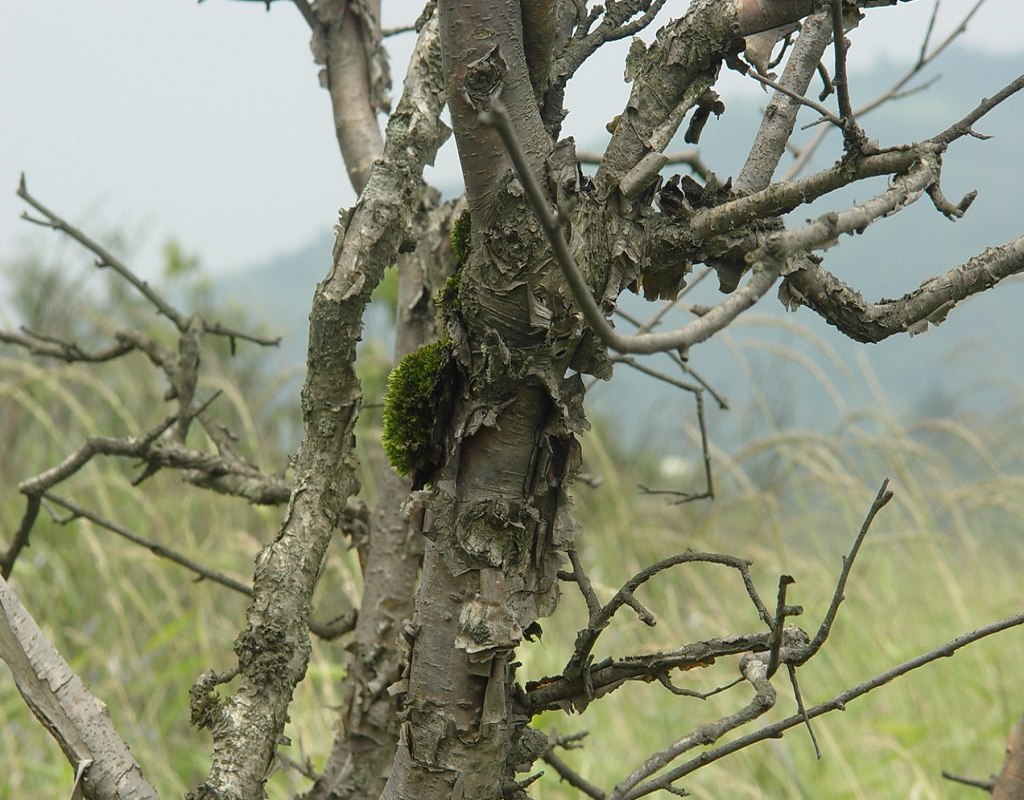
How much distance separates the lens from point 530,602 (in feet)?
2.40

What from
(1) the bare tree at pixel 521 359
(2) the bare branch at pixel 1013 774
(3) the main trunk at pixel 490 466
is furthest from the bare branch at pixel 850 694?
(2) the bare branch at pixel 1013 774

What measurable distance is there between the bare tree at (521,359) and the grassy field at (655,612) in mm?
1162

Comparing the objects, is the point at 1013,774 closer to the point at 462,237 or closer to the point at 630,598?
the point at 630,598

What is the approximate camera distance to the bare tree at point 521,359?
0.64m

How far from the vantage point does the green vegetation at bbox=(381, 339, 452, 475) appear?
2.50 feet

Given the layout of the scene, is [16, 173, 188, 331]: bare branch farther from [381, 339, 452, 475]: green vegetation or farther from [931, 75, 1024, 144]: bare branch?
[931, 75, 1024, 144]: bare branch

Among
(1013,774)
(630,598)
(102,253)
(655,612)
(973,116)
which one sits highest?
(655,612)

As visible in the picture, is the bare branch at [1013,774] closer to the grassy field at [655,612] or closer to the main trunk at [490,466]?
the main trunk at [490,466]

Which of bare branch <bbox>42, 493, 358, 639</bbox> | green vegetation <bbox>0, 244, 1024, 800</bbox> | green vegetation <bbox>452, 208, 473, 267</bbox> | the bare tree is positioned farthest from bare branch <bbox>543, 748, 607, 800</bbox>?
green vegetation <bbox>0, 244, 1024, 800</bbox>

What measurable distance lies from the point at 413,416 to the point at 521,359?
143mm

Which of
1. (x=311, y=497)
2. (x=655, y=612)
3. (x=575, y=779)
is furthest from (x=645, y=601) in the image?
(x=311, y=497)

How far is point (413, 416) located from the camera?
771mm

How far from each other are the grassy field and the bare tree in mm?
1162

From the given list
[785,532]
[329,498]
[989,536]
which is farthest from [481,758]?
[989,536]
